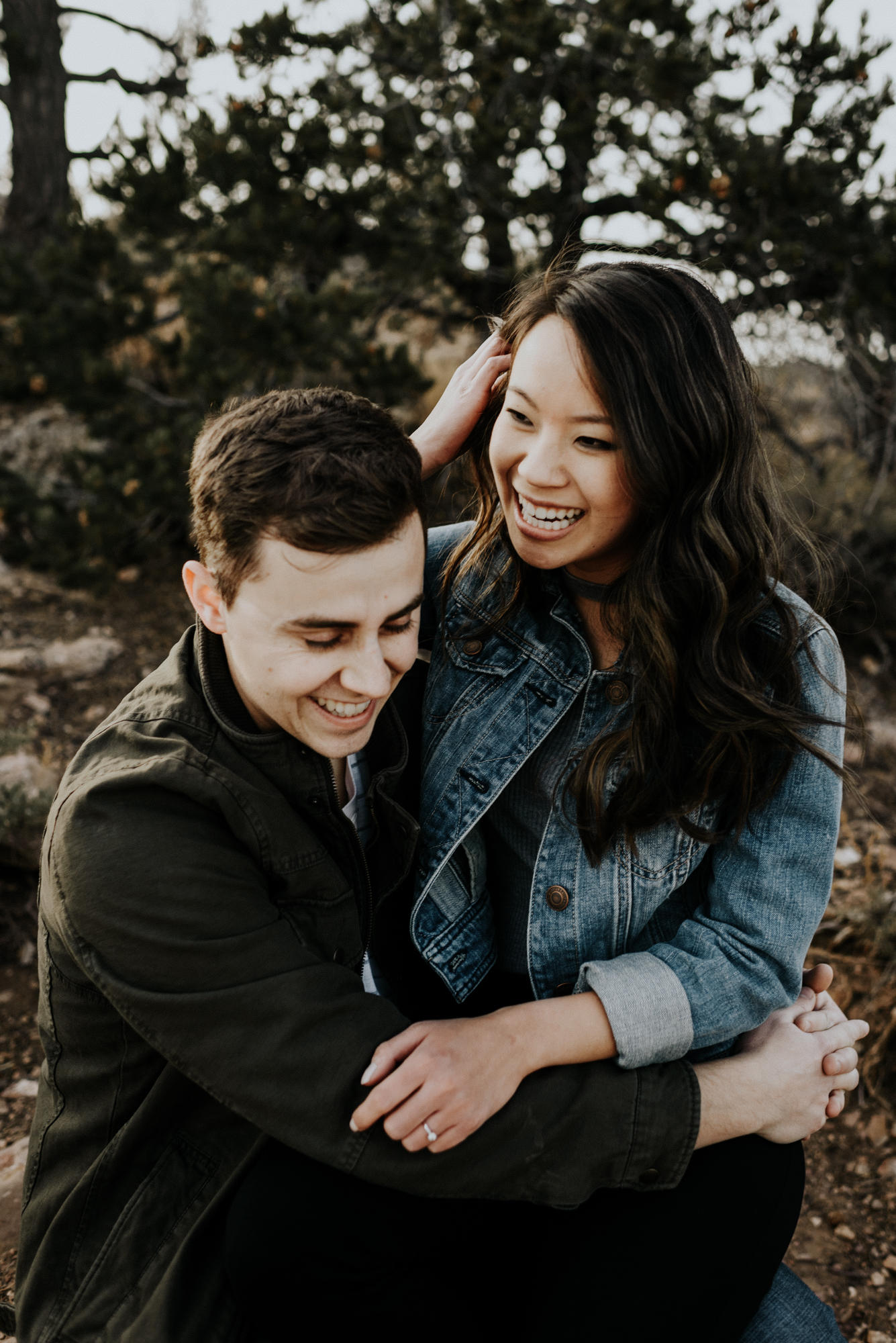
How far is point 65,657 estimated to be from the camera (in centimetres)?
408

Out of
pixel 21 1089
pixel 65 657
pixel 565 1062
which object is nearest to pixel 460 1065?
pixel 565 1062

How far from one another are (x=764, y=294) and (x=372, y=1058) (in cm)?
424

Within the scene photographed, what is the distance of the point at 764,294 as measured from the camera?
450 cm

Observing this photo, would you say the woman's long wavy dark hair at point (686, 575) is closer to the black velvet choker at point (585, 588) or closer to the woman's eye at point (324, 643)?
the black velvet choker at point (585, 588)

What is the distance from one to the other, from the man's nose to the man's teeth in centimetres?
3

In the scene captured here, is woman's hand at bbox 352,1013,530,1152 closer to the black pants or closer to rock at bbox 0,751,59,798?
the black pants

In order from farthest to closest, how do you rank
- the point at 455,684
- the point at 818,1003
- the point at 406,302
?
the point at 406,302
the point at 455,684
the point at 818,1003

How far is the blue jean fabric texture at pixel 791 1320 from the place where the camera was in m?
1.60

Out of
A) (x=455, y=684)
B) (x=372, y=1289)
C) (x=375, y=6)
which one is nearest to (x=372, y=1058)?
(x=372, y=1289)

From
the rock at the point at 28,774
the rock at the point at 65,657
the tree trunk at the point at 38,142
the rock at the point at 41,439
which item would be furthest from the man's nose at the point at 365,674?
the tree trunk at the point at 38,142

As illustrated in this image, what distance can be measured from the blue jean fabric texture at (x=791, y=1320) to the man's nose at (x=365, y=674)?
1276 mm

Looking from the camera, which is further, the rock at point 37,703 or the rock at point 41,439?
the rock at point 41,439

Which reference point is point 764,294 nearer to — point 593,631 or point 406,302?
point 406,302

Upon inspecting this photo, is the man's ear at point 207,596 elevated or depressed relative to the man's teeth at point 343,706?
elevated
